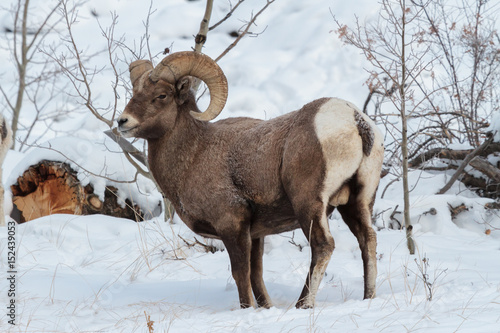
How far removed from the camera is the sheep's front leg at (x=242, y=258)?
14.0 ft

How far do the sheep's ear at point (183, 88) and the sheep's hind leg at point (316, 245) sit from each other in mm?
1496

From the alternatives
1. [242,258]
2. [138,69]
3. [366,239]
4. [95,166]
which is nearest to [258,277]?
[242,258]

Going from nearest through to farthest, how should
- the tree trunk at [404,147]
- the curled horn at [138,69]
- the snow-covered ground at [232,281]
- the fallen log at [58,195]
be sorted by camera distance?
1. the snow-covered ground at [232,281]
2. the curled horn at [138,69]
3. the tree trunk at [404,147]
4. the fallen log at [58,195]

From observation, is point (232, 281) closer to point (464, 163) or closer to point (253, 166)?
point (253, 166)

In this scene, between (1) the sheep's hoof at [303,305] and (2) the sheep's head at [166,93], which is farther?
(2) the sheep's head at [166,93]

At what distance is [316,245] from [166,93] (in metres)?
1.73

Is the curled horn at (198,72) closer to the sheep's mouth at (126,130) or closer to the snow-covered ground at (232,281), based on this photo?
the sheep's mouth at (126,130)

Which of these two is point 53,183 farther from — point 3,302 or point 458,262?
point 458,262

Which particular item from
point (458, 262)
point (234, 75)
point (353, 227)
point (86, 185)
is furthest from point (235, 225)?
point (234, 75)

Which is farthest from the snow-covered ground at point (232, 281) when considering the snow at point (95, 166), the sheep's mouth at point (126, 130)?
the sheep's mouth at point (126, 130)

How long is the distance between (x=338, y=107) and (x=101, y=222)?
4528mm

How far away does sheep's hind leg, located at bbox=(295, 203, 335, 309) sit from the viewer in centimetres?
389

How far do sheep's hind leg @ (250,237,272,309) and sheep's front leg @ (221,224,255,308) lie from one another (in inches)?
11.8

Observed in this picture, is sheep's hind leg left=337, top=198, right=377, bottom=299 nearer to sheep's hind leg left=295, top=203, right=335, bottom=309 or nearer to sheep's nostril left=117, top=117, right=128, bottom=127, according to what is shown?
sheep's hind leg left=295, top=203, right=335, bottom=309
